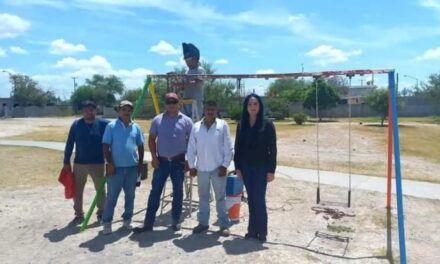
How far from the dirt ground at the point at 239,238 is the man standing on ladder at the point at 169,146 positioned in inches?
25.2

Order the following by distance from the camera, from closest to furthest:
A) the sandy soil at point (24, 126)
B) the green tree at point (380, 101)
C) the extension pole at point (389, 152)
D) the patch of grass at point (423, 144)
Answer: the extension pole at point (389, 152) < the patch of grass at point (423, 144) < the sandy soil at point (24, 126) < the green tree at point (380, 101)

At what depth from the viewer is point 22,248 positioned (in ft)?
19.7

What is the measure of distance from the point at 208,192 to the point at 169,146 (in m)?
0.79

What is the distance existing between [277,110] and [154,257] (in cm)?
3588

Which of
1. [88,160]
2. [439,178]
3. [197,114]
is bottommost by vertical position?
[439,178]

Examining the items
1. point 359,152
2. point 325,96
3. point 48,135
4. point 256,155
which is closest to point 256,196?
point 256,155

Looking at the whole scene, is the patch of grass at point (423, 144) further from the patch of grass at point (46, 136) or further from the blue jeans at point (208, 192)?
the patch of grass at point (46, 136)

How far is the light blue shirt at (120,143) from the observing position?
624 centimetres

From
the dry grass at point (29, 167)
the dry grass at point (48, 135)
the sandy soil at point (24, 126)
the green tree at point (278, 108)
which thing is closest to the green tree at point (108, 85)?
the sandy soil at point (24, 126)

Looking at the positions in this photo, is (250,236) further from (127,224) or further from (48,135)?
(48,135)

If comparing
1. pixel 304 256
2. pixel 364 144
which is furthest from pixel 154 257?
pixel 364 144

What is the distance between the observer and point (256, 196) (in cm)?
591

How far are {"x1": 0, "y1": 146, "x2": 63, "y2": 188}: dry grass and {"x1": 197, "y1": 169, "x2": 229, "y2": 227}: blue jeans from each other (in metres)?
5.68

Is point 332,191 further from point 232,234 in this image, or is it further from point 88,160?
point 88,160
